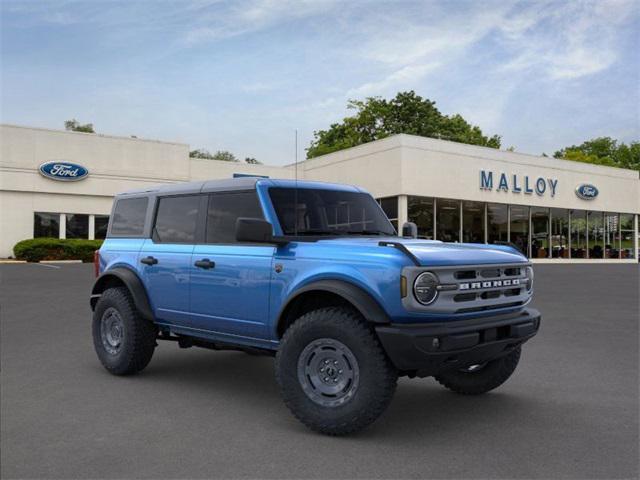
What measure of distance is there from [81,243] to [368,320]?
105 feet

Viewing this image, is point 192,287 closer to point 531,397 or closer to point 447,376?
point 447,376

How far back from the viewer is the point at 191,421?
15.4 feet

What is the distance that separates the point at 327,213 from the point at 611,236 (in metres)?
46.5

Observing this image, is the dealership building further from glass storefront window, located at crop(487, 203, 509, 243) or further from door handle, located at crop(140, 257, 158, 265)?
door handle, located at crop(140, 257, 158, 265)

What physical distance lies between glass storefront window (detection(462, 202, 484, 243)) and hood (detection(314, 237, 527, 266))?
108 feet

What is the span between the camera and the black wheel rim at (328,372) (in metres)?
4.41

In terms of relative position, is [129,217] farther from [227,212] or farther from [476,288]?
[476,288]

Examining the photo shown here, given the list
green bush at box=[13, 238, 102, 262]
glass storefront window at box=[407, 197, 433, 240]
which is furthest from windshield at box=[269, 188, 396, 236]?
green bush at box=[13, 238, 102, 262]

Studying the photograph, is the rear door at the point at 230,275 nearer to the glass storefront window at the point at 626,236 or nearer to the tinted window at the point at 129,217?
the tinted window at the point at 129,217

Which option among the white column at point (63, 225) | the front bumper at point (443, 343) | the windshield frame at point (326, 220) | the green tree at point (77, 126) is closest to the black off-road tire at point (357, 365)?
the front bumper at point (443, 343)

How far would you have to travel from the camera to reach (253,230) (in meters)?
4.70

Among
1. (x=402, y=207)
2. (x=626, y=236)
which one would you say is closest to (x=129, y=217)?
(x=402, y=207)

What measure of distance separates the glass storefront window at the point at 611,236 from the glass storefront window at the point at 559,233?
4879mm

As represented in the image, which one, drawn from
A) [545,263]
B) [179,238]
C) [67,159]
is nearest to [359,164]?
[545,263]
